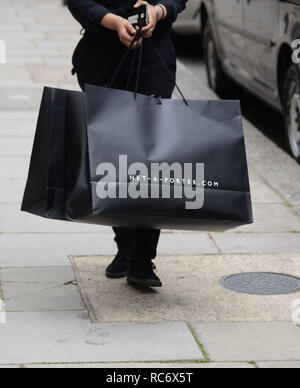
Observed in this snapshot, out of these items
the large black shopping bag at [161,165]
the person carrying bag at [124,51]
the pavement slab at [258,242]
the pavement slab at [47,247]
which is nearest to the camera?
the large black shopping bag at [161,165]

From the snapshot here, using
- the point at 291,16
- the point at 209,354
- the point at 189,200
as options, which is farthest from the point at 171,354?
the point at 291,16

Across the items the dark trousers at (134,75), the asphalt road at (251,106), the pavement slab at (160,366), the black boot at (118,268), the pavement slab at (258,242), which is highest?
the dark trousers at (134,75)

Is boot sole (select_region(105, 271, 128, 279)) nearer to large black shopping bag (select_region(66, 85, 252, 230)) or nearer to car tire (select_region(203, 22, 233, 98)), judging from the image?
large black shopping bag (select_region(66, 85, 252, 230))

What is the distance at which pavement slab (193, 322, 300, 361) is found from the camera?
442 centimetres

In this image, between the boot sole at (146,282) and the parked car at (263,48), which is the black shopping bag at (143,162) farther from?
the parked car at (263,48)

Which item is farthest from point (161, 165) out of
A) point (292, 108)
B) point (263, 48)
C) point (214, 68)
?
point (214, 68)

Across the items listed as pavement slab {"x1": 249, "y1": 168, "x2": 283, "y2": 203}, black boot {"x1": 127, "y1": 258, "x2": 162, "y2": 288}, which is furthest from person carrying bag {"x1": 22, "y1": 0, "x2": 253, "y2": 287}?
pavement slab {"x1": 249, "y1": 168, "x2": 283, "y2": 203}

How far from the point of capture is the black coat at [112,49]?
16.5 ft

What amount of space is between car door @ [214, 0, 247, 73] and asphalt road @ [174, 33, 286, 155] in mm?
667

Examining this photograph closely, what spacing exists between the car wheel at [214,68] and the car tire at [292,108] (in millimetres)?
2967

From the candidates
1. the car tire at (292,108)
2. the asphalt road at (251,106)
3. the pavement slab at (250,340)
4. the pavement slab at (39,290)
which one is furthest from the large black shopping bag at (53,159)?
the asphalt road at (251,106)

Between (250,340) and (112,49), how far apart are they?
1624 mm

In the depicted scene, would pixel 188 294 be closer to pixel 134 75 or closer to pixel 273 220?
pixel 134 75

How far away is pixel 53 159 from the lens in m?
4.81
